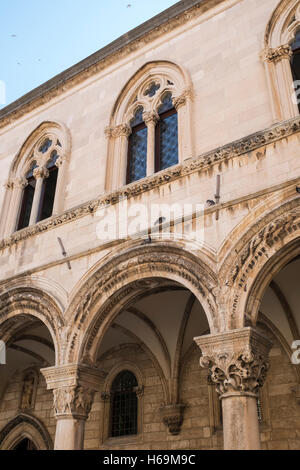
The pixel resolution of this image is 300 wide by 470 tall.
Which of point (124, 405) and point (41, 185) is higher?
point (41, 185)

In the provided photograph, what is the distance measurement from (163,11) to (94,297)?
20.1 feet

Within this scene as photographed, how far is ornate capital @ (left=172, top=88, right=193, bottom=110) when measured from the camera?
28.4 ft

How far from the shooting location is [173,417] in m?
9.31

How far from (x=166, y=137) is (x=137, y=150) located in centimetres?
71

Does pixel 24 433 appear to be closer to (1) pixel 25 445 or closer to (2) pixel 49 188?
(1) pixel 25 445

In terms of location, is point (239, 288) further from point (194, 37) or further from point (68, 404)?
point (194, 37)

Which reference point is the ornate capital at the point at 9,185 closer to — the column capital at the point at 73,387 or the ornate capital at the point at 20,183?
the ornate capital at the point at 20,183

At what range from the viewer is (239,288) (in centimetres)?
612

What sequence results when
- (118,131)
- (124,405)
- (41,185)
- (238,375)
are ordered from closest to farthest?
1. (238,375)
2. (118,131)
3. (124,405)
4. (41,185)

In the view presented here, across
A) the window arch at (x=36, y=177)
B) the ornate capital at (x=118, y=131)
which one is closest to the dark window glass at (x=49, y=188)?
the window arch at (x=36, y=177)

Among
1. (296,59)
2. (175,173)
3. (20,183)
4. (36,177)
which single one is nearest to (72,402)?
(175,173)

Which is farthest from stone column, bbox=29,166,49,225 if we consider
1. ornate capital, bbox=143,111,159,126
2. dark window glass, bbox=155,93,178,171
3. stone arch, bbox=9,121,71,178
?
dark window glass, bbox=155,93,178,171

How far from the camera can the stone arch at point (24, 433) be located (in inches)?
431
